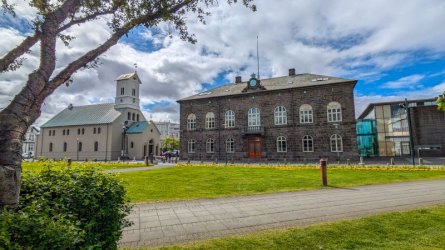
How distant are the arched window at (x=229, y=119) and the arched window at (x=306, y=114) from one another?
10.5m

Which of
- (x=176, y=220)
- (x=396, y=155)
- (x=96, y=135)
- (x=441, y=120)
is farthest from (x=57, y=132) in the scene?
(x=441, y=120)

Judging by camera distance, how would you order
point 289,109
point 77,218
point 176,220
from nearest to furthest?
1. point 77,218
2. point 176,220
3. point 289,109

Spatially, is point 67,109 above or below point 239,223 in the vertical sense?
above

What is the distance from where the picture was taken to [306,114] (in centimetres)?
3484

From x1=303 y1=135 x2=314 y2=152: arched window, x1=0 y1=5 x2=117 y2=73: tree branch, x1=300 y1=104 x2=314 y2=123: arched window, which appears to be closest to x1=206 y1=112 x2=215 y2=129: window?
x1=300 y1=104 x2=314 y2=123: arched window

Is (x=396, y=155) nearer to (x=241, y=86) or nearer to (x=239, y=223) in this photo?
(x=241, y=86)

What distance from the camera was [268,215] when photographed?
6.87 m

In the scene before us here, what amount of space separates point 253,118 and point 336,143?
12226 millimetres

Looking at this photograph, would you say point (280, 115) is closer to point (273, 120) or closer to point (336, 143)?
point (273, 120)

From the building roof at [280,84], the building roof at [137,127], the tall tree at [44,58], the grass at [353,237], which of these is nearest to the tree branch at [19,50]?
the tall tree at [44,58]

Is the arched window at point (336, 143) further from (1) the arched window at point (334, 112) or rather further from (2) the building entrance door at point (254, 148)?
(2) the building entrance door at point (254, 148)

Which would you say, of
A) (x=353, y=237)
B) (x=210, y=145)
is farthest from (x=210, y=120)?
(x=353, y=237)

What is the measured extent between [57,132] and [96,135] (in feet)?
41.3

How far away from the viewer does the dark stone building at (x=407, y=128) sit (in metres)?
38.5
